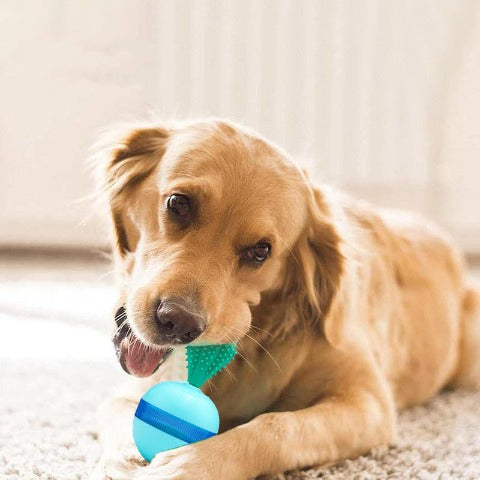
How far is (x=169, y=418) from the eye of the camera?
4.98ft

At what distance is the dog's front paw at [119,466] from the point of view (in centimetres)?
153

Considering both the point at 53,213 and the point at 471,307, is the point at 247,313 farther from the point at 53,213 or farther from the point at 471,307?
the point at 53,213

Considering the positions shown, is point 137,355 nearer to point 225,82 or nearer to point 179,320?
point 179,320

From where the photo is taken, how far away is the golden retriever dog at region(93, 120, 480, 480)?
157 centimetres

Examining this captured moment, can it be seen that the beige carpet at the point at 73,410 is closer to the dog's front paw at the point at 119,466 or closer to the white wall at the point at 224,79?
the dog's front paw at the point at 119,466

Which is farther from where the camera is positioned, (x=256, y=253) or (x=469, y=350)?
(x=469, y=350)

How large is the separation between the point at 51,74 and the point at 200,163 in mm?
3146

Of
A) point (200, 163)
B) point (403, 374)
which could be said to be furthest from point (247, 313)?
point (403, 374)

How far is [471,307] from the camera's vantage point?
269 centimetres

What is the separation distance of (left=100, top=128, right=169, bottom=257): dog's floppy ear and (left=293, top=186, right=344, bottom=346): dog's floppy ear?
386 mm

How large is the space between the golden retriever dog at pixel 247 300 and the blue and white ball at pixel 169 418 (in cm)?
4

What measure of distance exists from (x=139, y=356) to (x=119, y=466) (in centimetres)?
27

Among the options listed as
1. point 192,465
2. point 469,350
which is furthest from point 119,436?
point 469,350

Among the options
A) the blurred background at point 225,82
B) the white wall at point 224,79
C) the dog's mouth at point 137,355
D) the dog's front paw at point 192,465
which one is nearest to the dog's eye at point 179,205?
the dog's mouth at point 137,355
